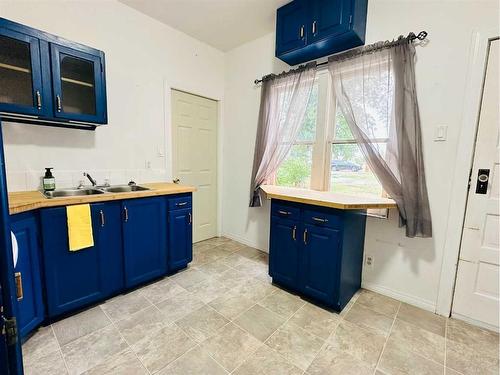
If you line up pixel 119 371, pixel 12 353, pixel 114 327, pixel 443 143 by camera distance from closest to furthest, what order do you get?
pixel 12 353 → pixel 119 371 → pixel 114 327 → pixel 443 143

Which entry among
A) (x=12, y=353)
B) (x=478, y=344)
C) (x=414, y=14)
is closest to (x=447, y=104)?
(x=414, y=14)

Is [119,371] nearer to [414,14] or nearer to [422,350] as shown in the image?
[422,350]

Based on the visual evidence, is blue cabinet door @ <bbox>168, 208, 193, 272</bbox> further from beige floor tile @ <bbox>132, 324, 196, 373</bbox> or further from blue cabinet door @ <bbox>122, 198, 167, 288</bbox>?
beige floor tile @ <bbox>132, 324, 196, 373</bbox>

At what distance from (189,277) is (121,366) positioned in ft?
3.51

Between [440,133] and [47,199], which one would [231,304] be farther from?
[440,133]

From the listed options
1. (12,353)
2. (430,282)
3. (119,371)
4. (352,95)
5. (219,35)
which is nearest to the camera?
(12,353)

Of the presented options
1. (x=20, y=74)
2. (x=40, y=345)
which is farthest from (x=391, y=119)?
(x=40, y=345)

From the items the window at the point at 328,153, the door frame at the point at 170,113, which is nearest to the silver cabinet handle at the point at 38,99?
the door frame at the point at 170,113

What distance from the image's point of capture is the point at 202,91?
3.20 meters

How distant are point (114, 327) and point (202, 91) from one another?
2.79 meters

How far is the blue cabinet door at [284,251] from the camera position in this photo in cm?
214

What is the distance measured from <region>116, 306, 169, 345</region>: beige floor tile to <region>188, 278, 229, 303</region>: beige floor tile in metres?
0.37

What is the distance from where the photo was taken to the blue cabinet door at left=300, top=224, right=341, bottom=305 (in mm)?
1895

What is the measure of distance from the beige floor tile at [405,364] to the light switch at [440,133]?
1.56 metres
